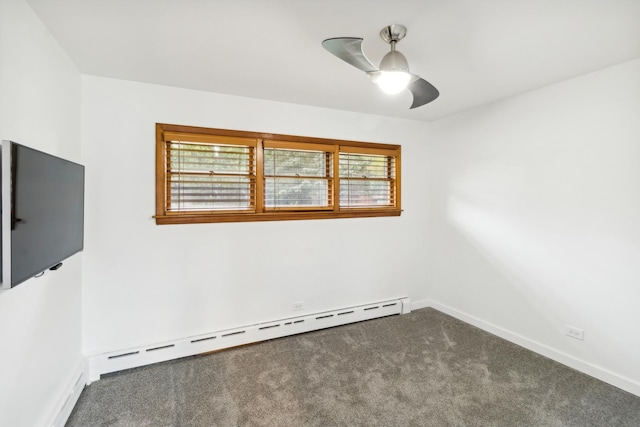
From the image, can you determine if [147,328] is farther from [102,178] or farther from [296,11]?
[296,11]

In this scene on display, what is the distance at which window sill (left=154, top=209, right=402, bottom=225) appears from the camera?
2.72m

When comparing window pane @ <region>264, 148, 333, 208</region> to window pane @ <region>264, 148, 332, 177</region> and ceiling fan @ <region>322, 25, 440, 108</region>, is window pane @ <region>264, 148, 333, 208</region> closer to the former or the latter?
window pane @ <region>264, 148, 332, 177</region>

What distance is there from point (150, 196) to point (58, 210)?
1019 mm

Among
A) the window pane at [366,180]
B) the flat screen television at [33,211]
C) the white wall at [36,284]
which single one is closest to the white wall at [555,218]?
the window pane at [366,180]

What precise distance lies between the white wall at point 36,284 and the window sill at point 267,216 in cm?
80

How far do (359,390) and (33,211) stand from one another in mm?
2340

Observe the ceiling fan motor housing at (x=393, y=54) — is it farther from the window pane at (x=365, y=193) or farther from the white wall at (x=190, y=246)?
the window pane at (x=365, y=193)

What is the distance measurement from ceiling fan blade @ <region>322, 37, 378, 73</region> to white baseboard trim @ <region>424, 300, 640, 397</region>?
303 cm

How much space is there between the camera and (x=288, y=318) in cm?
322

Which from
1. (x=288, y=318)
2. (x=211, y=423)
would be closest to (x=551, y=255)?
(x=288, y=318)

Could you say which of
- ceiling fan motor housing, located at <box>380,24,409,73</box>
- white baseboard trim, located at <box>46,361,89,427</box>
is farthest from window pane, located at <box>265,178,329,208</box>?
white baseboard trim, located at <box>46,361,89,427</box>

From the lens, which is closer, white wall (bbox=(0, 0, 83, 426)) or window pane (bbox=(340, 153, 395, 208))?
white wall (bbox=(0, 0, 83, 426))

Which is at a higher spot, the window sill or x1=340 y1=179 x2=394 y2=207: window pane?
x1=340 y1=179 x2=394 y2=207: window pane

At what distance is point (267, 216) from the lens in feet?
10.2
